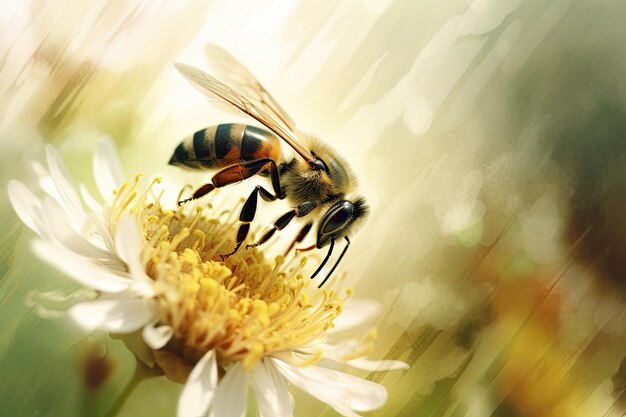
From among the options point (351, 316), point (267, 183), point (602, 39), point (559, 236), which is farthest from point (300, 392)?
point (602, 39)

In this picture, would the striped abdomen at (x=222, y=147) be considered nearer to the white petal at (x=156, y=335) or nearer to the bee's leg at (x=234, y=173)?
the bee's leg at (x=234, y=173)

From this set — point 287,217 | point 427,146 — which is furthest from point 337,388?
point 427,146

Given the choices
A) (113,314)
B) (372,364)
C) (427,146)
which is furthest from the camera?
(427,146)

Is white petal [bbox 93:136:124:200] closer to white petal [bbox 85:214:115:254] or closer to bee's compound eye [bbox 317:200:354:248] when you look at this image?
white petal [bbox 85:214:115:254]

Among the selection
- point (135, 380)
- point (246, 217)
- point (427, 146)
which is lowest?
point (135, 380)

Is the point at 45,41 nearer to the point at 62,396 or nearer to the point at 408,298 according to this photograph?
the point at 62,396

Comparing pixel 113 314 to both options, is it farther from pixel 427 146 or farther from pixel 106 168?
pixel 427 146
